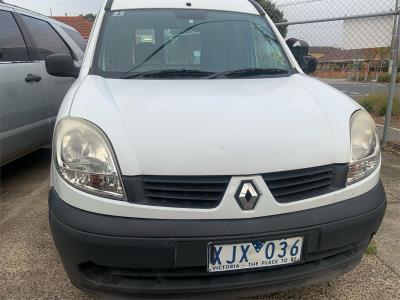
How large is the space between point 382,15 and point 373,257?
355 cm

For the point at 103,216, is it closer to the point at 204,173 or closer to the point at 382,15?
the point at 204,173

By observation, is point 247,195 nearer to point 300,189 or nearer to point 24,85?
point 300,189

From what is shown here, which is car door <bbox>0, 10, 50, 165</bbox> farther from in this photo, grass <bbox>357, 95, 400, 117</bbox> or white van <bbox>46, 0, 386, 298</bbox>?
grass <bbox>357, 95, 400, 117</bbox>

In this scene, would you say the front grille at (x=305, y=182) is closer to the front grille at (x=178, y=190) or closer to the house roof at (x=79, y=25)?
the front grille at (x=178, y=190)

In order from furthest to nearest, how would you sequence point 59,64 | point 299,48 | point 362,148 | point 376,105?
1. point 376,105
2. point 299,48
3. point 59,64
4. point 362,148

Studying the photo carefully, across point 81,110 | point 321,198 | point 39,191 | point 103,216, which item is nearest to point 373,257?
point 321,198

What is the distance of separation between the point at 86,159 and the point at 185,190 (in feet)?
1.59

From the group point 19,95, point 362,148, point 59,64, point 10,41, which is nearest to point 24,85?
point 19,95

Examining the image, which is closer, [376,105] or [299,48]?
[299,48]

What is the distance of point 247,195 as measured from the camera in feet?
6.29

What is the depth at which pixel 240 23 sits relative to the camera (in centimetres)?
342

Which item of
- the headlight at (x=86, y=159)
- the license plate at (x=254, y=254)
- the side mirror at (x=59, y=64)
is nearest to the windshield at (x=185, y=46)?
the side mirror at (x=59, y=64)

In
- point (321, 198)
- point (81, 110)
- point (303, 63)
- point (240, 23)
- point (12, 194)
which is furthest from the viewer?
point (12, 194)

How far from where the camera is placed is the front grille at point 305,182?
1.97 m
